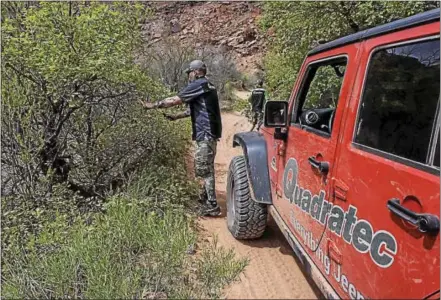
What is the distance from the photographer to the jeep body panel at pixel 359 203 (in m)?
1.58

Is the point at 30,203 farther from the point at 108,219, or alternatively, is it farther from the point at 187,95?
the point at 187,95

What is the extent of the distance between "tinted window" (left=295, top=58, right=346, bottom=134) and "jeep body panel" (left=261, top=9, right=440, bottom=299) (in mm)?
105

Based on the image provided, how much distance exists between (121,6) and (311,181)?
3425 millimetres

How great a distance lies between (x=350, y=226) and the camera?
6.65ft

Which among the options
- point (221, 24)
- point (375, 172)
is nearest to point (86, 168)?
point (375, 172)

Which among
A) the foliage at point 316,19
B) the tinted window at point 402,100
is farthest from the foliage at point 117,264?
the foliage at point 316,19

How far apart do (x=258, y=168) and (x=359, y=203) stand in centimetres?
205

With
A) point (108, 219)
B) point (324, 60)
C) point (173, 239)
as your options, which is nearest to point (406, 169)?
point (324, 60)

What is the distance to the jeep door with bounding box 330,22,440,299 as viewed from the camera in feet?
5.15

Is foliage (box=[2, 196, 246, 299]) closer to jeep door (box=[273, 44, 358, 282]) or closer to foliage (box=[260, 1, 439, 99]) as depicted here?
jeep door (box=[273, 44, 358, 282])

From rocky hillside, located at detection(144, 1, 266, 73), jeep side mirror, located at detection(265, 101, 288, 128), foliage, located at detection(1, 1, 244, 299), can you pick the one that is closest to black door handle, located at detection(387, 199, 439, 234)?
foliage, located at detection(1, 1, 244, 299)

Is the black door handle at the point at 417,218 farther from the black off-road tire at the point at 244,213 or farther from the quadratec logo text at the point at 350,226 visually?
the black off-road tire at the point at 244,213

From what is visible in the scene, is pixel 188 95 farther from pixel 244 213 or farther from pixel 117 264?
pixel 117 264

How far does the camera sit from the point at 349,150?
2203 millimetres
